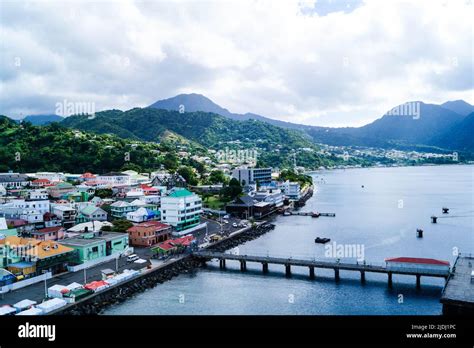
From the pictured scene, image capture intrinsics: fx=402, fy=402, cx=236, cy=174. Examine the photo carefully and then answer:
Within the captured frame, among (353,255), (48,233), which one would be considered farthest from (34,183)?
(353,255)

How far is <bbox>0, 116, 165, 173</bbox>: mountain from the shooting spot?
173ft

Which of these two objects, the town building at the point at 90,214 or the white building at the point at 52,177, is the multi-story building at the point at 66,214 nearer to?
the town building at the point at 90,214

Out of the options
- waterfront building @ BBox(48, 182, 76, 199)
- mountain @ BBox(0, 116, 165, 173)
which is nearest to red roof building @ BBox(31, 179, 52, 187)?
waterfront building @ BBox(48, 182, 76, 199)

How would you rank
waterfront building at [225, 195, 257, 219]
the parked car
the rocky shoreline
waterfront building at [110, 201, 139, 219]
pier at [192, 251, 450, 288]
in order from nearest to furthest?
the rocky shoreline, pier at [192, 251, 450, 288], the parked car, waterfront building at [110, 201, 139, 219], waterfront building at [225, 195, 257, 219]

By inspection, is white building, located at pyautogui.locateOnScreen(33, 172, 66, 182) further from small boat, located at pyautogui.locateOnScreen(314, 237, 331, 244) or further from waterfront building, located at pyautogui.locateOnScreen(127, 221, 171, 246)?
small boat, located at pyautogui.locateOnScreen(314, 237, 331, 244)

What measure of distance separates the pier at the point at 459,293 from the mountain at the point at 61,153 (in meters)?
42.3

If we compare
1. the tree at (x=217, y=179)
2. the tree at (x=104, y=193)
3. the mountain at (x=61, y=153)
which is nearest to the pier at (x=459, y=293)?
the tree at (x=104, y=193)

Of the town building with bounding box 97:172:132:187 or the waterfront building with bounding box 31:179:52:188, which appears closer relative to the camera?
the waterfront building with bounding box 31:179:52:188

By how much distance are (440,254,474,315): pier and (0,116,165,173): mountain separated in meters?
42.3

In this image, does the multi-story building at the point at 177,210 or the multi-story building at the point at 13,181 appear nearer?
the multi-story building at the point at 177,210

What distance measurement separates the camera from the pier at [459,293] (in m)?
13.4

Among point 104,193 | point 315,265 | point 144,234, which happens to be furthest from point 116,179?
point 315,265

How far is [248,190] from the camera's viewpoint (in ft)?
158

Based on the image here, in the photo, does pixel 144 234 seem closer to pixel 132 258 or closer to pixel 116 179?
pixel 132 258
